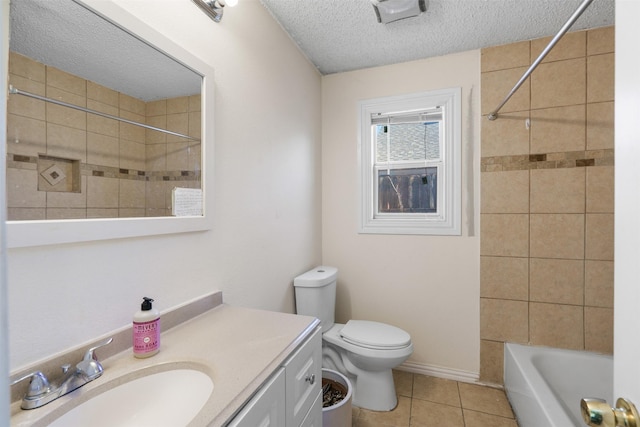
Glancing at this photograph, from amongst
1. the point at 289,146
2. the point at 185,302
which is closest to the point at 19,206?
the point at 185,302

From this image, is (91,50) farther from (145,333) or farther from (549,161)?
(549,161)

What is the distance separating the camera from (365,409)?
1.70 metres

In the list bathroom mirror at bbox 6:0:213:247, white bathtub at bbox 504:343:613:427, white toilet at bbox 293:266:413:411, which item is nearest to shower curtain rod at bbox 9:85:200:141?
bathroom mirror at bbox 6:0:213:247

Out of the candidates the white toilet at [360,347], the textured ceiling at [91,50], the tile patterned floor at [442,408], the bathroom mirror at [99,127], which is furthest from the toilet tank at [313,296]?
the textured ceiling at [91,50]

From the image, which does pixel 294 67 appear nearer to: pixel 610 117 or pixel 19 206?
pixel 19 206

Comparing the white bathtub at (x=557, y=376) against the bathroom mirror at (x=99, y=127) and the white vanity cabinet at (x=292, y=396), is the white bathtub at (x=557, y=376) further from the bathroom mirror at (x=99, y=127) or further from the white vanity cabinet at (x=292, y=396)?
the bathroom mirror at (x=99, y=127)

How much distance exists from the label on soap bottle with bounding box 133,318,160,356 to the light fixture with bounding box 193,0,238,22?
3.57 feet

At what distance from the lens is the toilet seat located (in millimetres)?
1626

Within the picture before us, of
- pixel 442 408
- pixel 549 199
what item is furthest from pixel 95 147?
pixel 549 199

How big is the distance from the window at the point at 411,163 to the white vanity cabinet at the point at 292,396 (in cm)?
131

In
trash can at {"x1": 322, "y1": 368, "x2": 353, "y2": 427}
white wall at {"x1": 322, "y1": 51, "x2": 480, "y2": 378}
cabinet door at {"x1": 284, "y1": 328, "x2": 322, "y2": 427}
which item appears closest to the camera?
cabinet door at {"x1": 284, "y1": 328, "x2": 322, "y2": 427}

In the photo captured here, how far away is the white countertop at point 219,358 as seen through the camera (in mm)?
600

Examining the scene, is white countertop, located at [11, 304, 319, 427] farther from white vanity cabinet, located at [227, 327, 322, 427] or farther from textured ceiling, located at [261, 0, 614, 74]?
textured ceiling, located at [261, 0, 614, 74]

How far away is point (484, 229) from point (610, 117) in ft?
3.07
